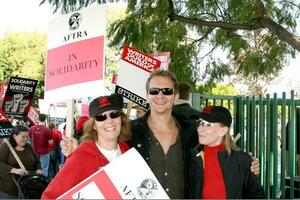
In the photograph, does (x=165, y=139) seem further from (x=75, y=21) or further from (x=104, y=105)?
(x=75, y=21)

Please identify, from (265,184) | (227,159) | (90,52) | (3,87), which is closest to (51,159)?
(3,87)

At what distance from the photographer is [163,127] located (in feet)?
12.8

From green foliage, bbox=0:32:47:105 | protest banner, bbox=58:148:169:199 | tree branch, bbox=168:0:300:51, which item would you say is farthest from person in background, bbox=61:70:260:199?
green foliage, bbox=0:32:47:105

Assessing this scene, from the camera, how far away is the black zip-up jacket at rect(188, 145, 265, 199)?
3580 mm

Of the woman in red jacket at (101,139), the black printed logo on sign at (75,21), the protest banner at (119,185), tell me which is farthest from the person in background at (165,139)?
the protest banner at (119,185)

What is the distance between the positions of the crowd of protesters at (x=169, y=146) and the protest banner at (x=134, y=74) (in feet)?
6.54

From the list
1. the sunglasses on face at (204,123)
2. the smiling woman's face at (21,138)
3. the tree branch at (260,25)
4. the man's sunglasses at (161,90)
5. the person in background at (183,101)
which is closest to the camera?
the sunglasses on face at (204,123)

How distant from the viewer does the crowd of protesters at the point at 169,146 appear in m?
3.42

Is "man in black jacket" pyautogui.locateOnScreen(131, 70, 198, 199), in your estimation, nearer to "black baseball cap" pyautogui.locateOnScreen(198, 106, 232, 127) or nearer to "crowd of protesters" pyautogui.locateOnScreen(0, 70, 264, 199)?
"crowd of protesters" pyautogui.locateOnScreen(0, 70, 264, 199)

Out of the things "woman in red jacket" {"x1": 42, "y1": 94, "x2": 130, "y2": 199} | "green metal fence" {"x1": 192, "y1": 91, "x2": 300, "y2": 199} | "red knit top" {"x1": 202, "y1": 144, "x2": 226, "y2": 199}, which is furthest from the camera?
"green metal fence" {"x1": 192, "y1": 91, "x2": 300, "y2": 199}

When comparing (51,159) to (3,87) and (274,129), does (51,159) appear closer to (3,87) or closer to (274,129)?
(3,87)

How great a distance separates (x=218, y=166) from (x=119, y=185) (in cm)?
121

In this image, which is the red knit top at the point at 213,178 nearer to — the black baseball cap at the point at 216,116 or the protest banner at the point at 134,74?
the black baseball cap at the point at 216,116

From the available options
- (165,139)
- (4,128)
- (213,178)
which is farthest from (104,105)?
(4,128)
